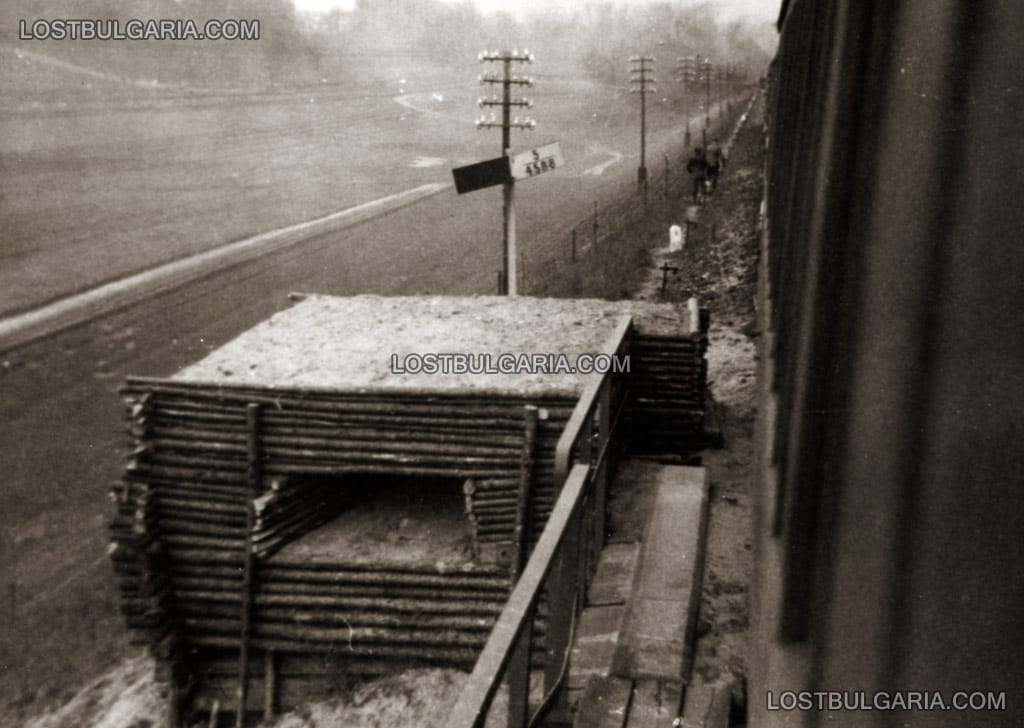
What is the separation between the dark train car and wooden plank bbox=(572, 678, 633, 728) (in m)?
1.64

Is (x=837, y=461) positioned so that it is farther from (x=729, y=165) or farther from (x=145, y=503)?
(x=729, y=165)

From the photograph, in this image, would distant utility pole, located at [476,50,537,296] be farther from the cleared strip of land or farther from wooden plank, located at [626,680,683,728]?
wooden plank, located at [626,680,683,728]

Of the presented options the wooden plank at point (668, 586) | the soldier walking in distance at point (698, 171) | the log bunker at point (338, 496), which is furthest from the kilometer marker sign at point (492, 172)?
the soldier walking in distance at point (698, 171)

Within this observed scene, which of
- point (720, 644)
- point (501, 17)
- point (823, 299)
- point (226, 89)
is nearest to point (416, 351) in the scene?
point (720, 644)

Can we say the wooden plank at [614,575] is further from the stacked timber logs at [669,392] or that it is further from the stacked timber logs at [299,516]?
the stacked timber logs at [669,392]

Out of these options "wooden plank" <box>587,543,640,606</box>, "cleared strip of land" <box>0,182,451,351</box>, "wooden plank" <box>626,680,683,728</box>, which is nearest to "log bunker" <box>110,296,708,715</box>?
"wooden plank" <box>587,543,640,606</box>

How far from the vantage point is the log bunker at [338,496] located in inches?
264

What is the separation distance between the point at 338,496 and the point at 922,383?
7.33 m

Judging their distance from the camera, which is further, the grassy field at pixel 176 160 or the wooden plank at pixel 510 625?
the grassy field at pixel 176 160

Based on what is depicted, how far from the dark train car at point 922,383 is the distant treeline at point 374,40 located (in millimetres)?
36833

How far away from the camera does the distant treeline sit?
36.7 meters

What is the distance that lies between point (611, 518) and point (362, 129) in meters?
40.9

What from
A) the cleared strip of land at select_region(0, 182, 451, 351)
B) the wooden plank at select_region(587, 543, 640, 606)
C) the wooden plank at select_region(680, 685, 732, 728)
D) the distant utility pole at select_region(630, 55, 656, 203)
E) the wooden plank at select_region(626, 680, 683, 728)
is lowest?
the cleared strip of land at select_region(0, 182, 451, 351)

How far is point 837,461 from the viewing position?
3.87 feet
